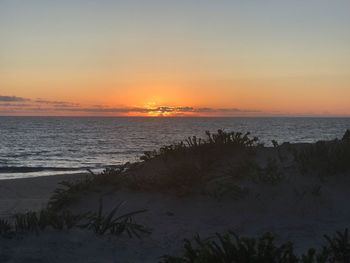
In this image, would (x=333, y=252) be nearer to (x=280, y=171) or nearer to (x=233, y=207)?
(x=233, y=207)

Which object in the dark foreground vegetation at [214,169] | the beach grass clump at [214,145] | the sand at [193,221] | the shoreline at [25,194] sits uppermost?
the beach grass clump at [214,145]

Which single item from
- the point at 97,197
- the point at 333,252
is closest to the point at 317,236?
the point at 333,252

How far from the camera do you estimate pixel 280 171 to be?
369 inches

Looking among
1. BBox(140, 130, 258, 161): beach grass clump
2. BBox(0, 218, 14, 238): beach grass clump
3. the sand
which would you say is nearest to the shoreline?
the sand

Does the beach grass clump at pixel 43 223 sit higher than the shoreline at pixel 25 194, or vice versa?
the beach grass clump at pixel 43 223

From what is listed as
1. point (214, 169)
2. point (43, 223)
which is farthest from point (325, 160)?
point (43, 223)

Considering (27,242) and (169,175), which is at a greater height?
(169,175)

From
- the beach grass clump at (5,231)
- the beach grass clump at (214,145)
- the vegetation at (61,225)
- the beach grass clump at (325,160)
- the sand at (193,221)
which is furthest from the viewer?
the beach grass clump at (214,145)

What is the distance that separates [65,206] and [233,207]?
3114mm

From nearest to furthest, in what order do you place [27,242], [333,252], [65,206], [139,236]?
[333,252]
[27,242]
[139,236]
[65,206]

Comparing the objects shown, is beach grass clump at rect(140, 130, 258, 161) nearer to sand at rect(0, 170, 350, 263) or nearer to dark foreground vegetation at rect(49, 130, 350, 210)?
dark foreground vegetation at rect(49, 130, 350, 210)

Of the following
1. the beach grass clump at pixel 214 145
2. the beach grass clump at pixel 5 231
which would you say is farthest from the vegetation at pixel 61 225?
the beach grass clump at pixel 214 145

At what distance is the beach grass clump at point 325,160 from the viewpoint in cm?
938

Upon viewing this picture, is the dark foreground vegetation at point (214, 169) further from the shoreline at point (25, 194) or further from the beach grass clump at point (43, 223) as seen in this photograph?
the beach grass clump at point (43, 223)
